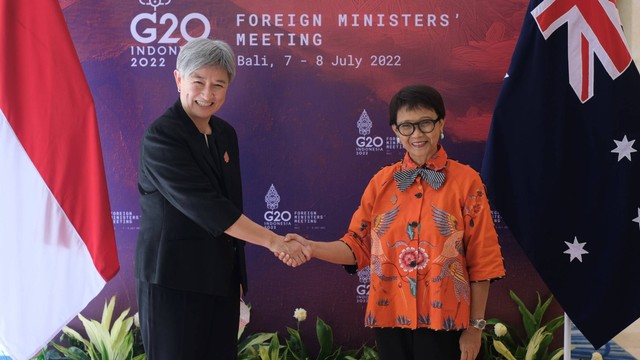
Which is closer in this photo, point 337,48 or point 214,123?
point 214,123

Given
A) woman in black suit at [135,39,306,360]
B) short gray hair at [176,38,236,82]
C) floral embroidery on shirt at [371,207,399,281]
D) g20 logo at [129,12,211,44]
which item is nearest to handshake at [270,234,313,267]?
woman in black suit at [135,39,306,360]

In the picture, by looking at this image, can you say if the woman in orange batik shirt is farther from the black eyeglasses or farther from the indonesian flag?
the indonesian flag

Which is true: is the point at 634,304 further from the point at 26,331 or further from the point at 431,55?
the point at 26,331

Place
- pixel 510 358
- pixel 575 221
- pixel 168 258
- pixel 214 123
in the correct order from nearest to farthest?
pixel 168 258 → pixel 214 123 → pixel 575 221 → pixel 510 358

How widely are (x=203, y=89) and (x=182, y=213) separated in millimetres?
424

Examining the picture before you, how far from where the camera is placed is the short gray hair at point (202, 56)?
2.30 meters

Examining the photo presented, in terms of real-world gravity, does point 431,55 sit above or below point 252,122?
above

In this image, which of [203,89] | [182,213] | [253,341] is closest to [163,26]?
[203,89]

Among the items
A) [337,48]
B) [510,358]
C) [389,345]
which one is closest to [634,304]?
[510,358]

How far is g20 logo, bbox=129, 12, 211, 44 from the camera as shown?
328 cm

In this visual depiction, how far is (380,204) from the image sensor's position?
2359 mm

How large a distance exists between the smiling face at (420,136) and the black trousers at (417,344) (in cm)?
57

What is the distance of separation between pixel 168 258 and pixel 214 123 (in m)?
0.54

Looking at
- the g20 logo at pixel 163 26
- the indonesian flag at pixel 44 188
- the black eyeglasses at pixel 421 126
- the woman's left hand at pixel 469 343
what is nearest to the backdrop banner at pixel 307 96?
the g20 logo at pixel 163 26
